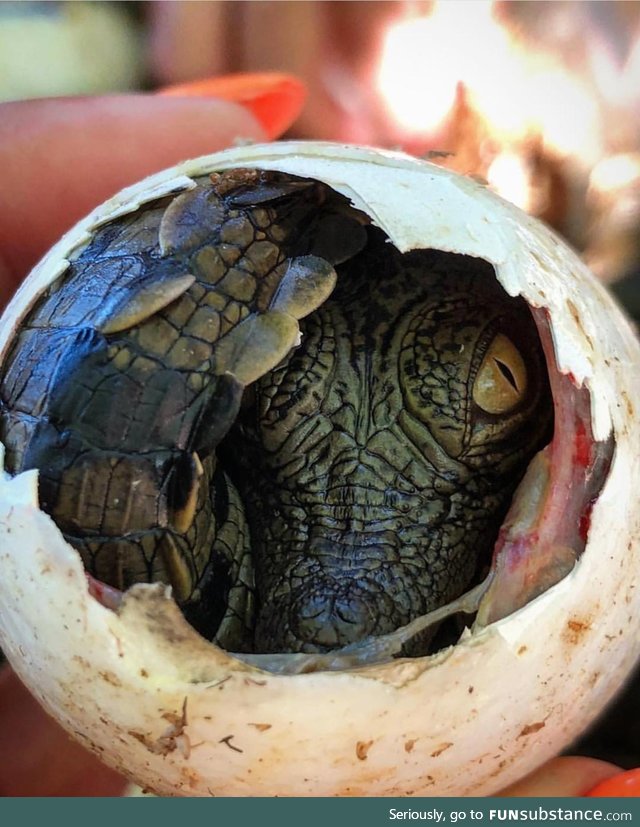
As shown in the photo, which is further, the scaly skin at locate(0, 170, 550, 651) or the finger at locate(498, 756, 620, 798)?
the finger at locate(498, 756, 620, 798)

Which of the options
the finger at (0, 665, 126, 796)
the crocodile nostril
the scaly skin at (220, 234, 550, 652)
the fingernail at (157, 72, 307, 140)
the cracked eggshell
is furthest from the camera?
the fingernail at (157, 72, 307, 140)

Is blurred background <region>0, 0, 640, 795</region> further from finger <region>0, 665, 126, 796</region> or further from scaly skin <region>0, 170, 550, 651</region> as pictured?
finger <region>0, 665, 126, 796</region>

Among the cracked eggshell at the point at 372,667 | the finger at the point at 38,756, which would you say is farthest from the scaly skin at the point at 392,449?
the finger at the point at 38,756

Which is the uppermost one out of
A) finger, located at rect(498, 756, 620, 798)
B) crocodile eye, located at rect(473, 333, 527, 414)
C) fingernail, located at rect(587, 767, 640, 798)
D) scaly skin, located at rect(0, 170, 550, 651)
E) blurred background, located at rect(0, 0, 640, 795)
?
blurred background, located at rect(0, 0, 640, 795)

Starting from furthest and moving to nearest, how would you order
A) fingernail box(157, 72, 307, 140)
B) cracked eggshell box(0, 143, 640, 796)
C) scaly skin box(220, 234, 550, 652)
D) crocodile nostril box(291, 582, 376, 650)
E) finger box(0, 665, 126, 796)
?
fingernail box(157, 72, 307, 140)
finger box(0, 665, 126, 796)
scaly skin box(220, 234, 550, 652)
crocodile nostril box(291, 582, 376, 650)
cracked eggshell box(0, 143, 640, 796)

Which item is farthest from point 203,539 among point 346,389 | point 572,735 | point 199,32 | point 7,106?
point 199,32

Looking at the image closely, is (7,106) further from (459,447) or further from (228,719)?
(228,719)

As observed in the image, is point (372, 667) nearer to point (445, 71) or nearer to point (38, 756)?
point (38, 756)

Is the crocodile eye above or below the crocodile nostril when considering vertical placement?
above

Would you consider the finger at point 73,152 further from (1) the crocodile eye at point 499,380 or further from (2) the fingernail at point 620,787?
(2) the fingernail at point 620,787

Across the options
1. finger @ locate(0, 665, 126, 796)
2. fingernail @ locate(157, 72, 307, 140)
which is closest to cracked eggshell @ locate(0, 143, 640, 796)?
finger @ locate(0, 665, 126, 796)
